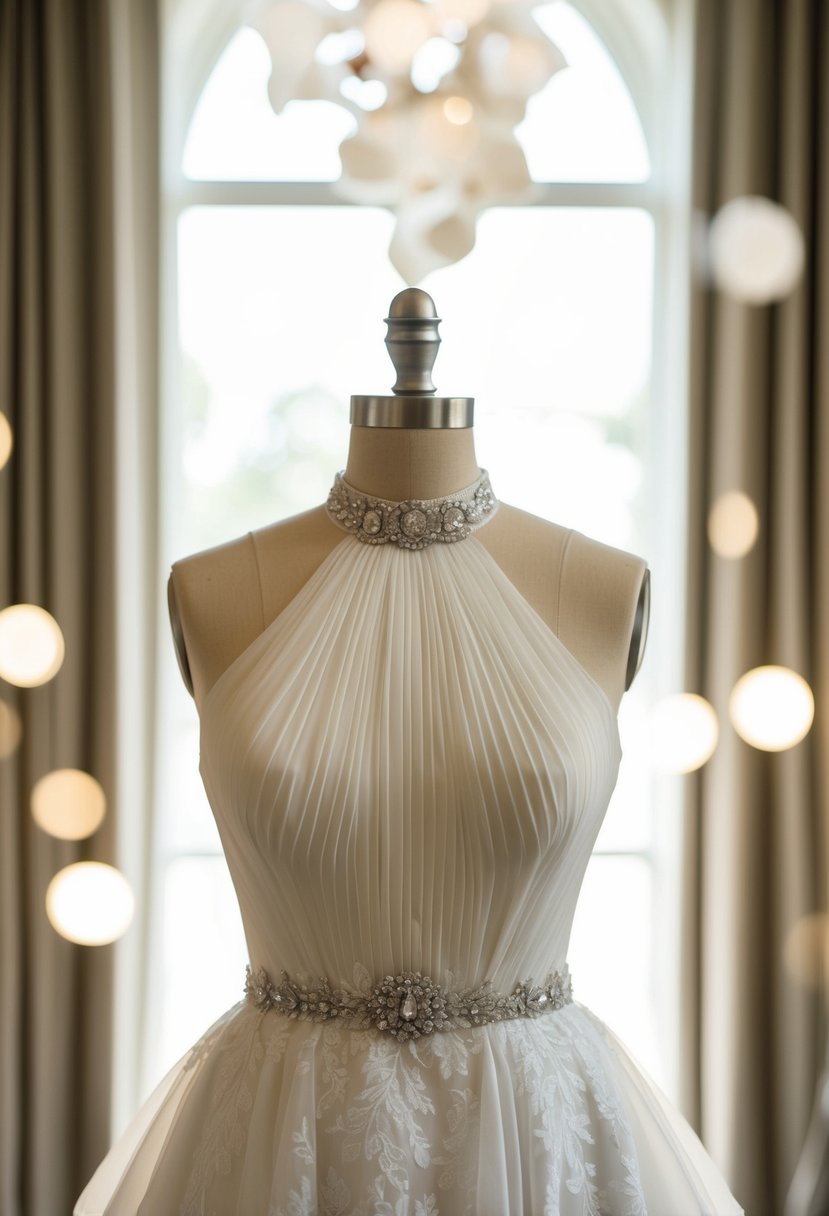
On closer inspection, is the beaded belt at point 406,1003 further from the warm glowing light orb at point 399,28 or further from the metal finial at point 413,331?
the warm glowing light orb at point 399,28

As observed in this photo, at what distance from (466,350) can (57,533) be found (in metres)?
1.10

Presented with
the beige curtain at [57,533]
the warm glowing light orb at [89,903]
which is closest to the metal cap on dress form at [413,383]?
the beige curtain at [57,533]

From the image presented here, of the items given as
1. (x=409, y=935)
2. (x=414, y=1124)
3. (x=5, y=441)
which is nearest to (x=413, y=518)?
(x=409, y=935)

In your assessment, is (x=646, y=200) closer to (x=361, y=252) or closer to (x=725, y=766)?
(x=361, y=252)

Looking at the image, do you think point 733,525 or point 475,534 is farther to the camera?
point 733,525

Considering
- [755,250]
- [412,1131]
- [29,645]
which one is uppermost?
[755,250]

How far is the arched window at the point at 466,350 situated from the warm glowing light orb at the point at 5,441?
14.6 inches

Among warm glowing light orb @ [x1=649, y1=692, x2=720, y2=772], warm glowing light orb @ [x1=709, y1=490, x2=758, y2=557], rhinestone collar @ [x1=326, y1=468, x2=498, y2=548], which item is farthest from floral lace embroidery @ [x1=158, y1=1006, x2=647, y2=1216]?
warm glowing light orb @ [x1=709, y1=490, x2=758, y2=557]

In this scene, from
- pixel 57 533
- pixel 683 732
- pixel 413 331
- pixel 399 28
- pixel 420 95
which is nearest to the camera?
pixel 413 331

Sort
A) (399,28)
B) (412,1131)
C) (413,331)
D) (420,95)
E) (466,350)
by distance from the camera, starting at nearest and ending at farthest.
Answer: (412,1131) < (413,331) < (420,95) < (399,28) < (466,350)

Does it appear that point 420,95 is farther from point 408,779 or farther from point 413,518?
point 408,779

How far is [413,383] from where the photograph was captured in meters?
1.22

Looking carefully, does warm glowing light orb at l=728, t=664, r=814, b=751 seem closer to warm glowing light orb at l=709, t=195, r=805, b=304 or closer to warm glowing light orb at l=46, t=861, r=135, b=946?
warm glowing light orb at l=709, t=195, r=805, b=304

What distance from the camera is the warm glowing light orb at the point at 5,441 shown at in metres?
2.49
